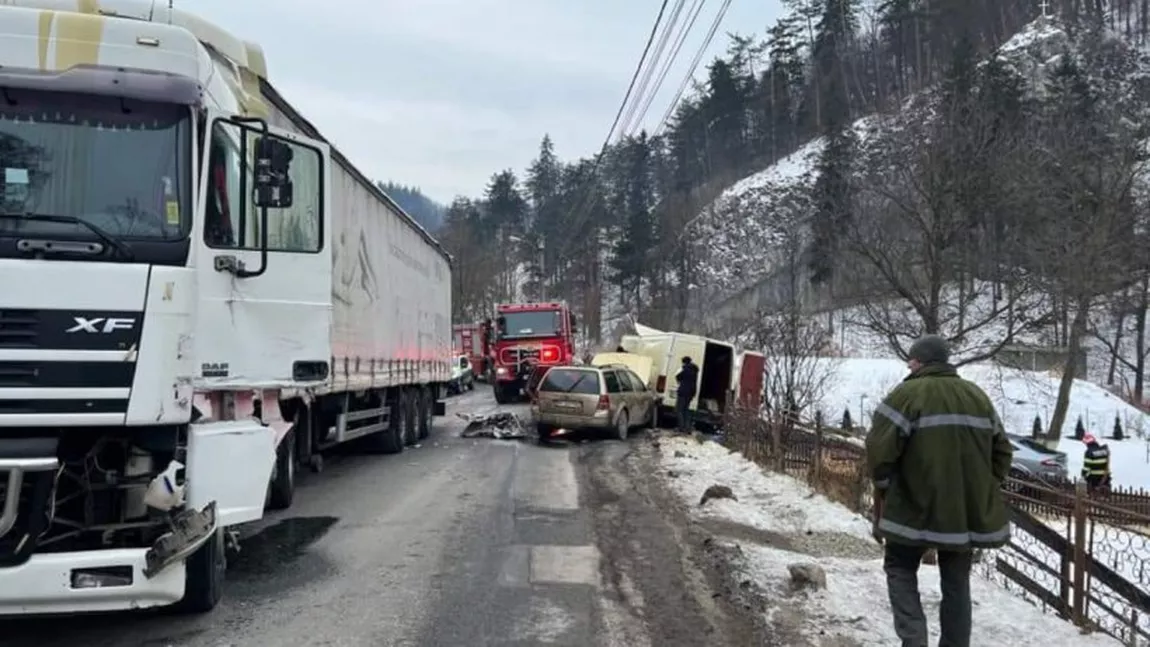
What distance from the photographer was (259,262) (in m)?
6.23

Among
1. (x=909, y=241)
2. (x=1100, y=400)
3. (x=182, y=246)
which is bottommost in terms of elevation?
(x=1100, y=400)

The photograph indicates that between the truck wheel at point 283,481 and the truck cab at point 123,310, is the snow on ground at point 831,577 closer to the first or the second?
the truck cab at point 123,310

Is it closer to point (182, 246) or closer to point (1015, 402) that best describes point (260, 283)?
point (182, 246)

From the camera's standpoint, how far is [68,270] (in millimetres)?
5059

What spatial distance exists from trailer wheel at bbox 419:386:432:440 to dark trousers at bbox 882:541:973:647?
14.8 meters

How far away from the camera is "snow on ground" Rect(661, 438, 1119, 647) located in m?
5.88

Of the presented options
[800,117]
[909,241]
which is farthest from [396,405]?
[800,117]

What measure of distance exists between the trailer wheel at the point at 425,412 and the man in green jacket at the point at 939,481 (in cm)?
1484

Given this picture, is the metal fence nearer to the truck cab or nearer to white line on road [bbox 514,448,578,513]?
white line on road [bbox 514,448,578,513]

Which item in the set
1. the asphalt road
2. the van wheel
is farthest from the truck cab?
the van wheel

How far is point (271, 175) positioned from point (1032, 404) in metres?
42.5

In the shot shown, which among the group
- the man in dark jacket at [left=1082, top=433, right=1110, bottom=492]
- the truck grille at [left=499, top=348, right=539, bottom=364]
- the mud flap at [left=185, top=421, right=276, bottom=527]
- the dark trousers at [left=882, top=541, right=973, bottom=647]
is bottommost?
the man in dark jacket at [left=1082, top=433, right=1110, bottom=492]

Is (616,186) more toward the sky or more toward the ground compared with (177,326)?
more toward the sky

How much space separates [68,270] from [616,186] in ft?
90.4
